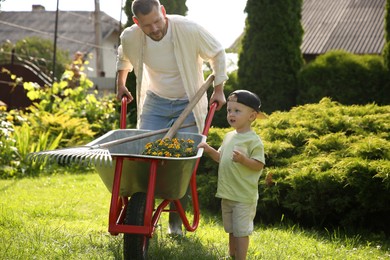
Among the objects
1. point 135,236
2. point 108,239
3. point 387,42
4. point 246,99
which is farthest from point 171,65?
point 387,42

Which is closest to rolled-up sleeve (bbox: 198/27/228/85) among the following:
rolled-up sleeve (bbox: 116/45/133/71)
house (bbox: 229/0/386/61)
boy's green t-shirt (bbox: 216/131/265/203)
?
rolled-up sleeve (bbox: 116/45/133/71)

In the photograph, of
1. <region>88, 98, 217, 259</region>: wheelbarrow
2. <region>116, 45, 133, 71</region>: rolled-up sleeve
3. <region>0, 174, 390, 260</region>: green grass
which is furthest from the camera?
<region>116, 45, 133, 71</region>: rolled-up sleeve

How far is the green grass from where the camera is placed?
3932 mm

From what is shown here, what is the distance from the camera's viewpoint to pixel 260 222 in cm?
536

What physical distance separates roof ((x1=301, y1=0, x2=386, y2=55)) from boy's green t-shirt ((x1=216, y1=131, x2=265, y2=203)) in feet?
51.0

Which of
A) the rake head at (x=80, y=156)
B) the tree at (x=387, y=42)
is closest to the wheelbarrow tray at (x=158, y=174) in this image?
the rake head at (x=80, y=156)

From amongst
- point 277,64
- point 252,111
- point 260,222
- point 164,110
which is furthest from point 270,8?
point 252,111

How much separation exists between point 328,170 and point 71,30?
3373cm

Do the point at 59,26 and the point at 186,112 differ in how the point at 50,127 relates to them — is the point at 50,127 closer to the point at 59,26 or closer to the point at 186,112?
the point at 186,112

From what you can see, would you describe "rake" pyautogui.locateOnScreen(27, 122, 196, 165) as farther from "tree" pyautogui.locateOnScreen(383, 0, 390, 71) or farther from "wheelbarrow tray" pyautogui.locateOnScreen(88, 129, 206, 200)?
"tree" pyautogui.locateOnScreen(383, 0, 390, 71)

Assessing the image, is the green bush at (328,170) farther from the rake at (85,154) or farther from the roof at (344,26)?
the roof at (344,26)

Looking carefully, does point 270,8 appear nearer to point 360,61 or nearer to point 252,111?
point 360,61

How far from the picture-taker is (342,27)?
67.9 feet

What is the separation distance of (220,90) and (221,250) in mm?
1003
